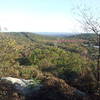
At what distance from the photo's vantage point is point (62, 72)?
15.2 m

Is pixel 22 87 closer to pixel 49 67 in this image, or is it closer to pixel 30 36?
pixel 49 67

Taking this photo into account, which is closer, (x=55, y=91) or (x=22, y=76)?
(x=55, y=91)

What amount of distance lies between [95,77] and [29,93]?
→ 360 cm

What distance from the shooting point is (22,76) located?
1409cm

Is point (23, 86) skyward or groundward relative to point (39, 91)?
skyward

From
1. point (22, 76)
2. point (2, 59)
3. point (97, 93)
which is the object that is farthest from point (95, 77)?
point (2, 59)

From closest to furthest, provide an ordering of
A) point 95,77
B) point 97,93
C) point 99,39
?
point 99,39, point 97,93, point 95,77

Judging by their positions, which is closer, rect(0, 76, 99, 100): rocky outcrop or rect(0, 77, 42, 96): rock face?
rect(0, 76, 99, 100): rocky outcrop

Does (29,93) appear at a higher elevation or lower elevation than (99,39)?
lower

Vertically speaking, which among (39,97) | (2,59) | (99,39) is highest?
(99,39)

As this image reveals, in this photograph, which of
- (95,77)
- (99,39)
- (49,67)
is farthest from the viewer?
(49,67)

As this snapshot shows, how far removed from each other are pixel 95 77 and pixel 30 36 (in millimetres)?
91731

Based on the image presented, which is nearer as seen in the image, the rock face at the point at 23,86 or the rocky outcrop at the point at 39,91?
the rocky outcrop at the point at 39,91

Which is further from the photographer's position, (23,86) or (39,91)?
(23,86)
